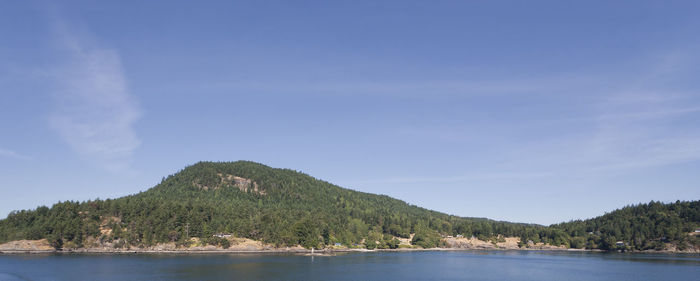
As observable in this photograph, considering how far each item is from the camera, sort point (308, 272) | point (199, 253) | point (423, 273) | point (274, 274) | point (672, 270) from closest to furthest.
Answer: point (274, 274) < point (308, 272) < point (423, 273) < point (672, 270) < point (199, 253)

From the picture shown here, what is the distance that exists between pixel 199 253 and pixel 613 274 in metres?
153

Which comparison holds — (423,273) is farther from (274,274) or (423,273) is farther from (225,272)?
(225,272)

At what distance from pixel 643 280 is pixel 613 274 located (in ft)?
52.9

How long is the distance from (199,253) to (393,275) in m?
102

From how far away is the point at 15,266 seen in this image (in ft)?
442

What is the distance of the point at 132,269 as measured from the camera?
127125mm

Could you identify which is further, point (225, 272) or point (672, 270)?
point (672, 270)

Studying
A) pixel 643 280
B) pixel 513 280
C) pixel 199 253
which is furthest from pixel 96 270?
pixel 643 280

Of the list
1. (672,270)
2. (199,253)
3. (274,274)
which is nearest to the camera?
(274,274)

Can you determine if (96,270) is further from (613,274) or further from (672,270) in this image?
(672,270)

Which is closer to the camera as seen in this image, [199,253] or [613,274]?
[613,274]

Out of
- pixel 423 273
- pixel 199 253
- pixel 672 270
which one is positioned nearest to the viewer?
pixel 423 273

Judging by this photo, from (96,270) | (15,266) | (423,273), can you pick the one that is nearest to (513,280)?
(423,273)

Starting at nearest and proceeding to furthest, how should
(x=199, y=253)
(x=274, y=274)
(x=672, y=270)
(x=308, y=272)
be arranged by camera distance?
1. (x=274, y=274)
2. (x=308, y=272)
3. (x=672, y=270)
4. (x=199, y=253)
